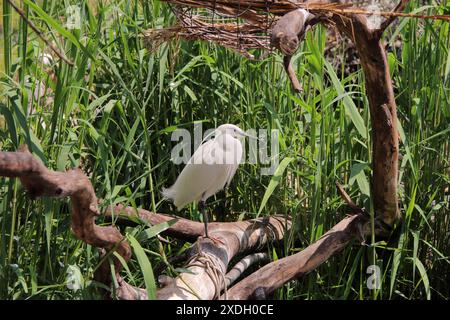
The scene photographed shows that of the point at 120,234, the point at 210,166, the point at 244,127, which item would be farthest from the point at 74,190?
the point at 244,127

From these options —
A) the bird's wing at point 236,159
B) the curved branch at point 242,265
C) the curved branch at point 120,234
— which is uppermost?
the bird's wing at point 236,159

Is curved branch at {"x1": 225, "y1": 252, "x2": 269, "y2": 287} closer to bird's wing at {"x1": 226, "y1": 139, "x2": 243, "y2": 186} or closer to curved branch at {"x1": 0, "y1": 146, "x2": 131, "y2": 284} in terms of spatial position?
bird's wing at {"x1": 226, "y1": 139, "x2": 243, "y2": 186}

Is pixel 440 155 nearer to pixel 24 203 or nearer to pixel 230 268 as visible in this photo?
pixel 230 268

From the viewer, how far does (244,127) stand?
265 cm

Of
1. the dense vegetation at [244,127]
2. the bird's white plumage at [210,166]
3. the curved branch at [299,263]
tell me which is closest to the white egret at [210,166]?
the bird's white plumage at [210,166]

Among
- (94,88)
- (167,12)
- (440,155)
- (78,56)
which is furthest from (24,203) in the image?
(440,155)

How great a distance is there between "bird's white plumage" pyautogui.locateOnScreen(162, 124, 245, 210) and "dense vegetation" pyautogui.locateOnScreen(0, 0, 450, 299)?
12 centimetres

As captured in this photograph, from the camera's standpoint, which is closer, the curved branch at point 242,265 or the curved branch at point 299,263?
the curved branch at point 299,263

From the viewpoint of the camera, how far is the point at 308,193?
246 centimetres

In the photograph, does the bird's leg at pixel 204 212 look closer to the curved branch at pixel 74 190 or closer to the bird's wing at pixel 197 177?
the bird's wing at pixel 197 177

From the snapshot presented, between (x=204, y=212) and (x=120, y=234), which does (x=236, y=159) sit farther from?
(x=120, y=234)

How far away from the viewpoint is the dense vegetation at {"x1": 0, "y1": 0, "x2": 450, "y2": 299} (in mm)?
2111

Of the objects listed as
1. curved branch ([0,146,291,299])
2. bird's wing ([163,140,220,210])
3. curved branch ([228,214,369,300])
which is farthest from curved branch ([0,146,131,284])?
bird's wing ([163,140,220,210])

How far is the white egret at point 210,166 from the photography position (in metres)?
2.40
